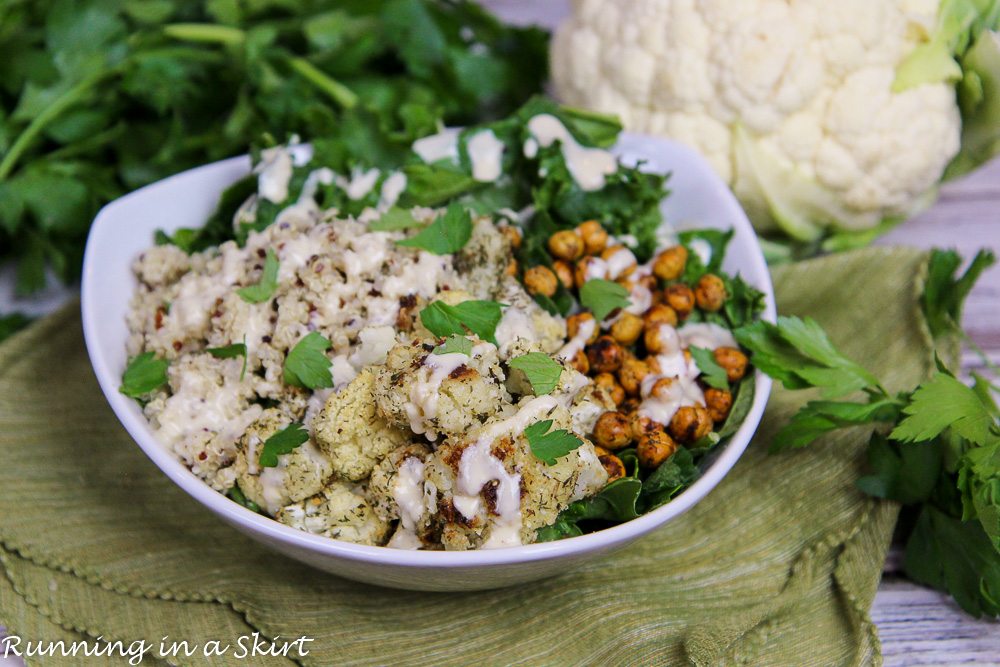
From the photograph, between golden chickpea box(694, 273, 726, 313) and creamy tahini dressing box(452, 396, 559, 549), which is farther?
golden chickpea box(694, 273, 726, 313)

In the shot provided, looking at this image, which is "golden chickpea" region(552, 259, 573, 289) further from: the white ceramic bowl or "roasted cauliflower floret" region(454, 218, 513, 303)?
the white ceramic bowl

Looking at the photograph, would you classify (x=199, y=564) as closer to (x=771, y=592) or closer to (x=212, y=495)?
(x=212, y=495)

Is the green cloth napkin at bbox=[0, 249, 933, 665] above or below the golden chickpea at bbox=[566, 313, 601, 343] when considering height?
below

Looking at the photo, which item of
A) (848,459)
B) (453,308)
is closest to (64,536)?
(453,308)

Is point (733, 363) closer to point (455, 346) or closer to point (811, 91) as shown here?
point (455, 346)

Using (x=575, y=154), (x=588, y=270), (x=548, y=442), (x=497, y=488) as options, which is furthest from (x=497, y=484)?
(x=575, y=154)

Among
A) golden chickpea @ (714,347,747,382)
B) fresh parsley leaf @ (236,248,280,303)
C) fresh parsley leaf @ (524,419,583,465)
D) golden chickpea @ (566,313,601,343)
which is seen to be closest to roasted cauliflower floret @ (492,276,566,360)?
golden chickpea @ (566,313,601,343)

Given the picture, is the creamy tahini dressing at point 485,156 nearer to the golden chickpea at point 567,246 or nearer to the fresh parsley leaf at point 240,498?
the golden chickpea at point 567,246
